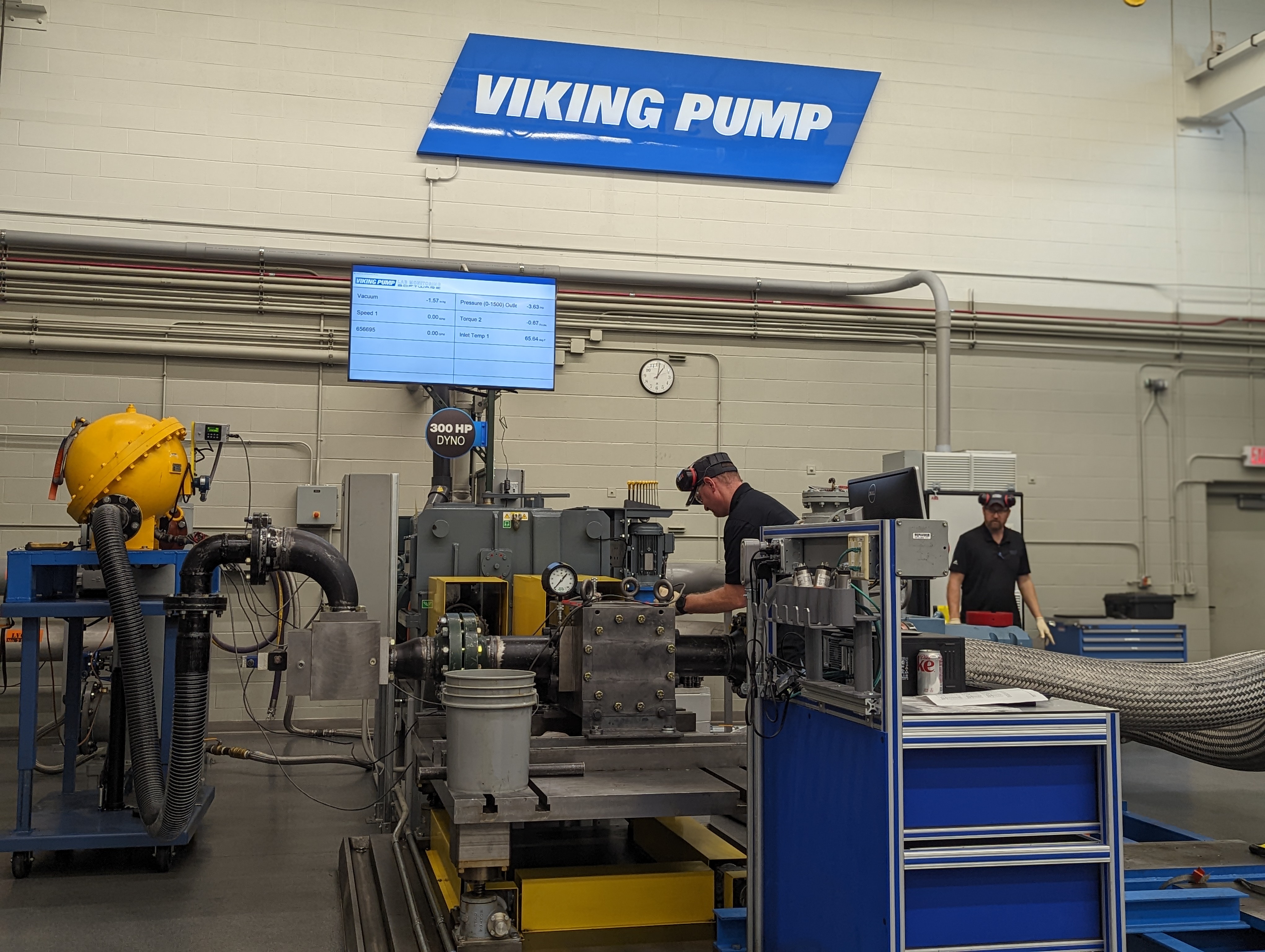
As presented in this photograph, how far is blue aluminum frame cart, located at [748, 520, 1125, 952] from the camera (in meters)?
1.96

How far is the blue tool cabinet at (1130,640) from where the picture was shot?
5.75 meters

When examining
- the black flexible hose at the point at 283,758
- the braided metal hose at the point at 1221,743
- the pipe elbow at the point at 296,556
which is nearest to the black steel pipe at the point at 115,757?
the pipe elbow at the point at 296,556

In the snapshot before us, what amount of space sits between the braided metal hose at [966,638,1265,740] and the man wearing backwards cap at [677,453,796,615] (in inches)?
36.1

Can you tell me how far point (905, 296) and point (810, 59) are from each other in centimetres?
171

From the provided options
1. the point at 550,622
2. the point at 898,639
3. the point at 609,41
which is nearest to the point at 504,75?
the point at 609,41

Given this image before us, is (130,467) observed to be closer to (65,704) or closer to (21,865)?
(65,704)

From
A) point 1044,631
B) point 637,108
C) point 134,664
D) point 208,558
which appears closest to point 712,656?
point 208,558

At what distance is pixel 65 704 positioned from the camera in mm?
3850

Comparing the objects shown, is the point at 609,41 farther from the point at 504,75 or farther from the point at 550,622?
the point at 550,622

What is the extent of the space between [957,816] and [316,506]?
4774mm

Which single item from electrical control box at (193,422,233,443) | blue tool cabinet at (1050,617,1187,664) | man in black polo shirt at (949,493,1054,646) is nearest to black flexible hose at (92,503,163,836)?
electrical control box at (193,422,233,443)

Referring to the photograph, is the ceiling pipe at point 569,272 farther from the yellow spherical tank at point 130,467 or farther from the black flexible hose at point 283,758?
the black flexible hose at point 283,758

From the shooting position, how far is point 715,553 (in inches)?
264

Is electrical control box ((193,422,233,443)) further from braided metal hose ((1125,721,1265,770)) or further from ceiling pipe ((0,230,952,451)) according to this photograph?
braided metal hose ((1125,721,1265,770))
